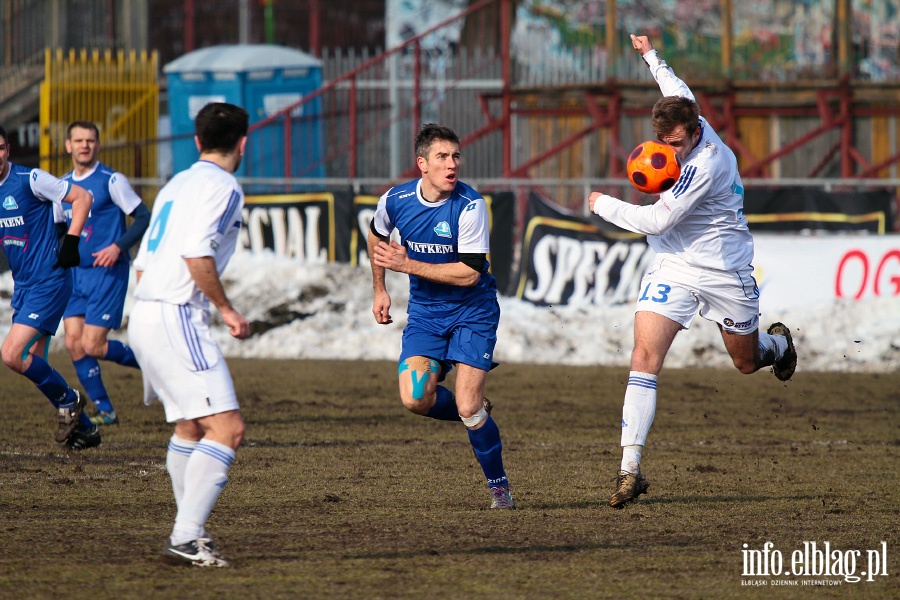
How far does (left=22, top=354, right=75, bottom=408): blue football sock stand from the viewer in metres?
9.26

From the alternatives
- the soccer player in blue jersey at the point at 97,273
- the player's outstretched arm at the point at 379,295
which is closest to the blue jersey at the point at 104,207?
the soccer player in blue jersey at the point at 97,273

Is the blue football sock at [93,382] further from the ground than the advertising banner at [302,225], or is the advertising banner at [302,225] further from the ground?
the advertising banner at [302,225]

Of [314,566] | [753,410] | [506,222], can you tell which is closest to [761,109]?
[506,222]

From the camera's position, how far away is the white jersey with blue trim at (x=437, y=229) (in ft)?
23.9

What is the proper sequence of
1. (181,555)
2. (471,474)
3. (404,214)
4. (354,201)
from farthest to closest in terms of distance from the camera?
(354,201)
(471,474)
(404,214)
(181,555)

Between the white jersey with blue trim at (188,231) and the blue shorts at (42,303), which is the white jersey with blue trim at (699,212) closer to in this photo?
the white jersey with blue trim at (188,231)

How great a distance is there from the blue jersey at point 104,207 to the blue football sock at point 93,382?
2.59 ft

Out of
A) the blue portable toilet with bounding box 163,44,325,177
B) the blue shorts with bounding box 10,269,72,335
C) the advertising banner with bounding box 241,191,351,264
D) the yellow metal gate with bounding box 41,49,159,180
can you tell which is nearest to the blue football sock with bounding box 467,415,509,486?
the blue shorts with bounding box 10,269,72,335

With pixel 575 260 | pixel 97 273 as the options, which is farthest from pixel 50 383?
pixel 575 260

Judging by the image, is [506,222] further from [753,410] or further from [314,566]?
[314,566]

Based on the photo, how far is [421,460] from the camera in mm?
8859

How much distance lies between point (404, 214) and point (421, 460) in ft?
6.80

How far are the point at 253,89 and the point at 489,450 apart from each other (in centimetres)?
1846

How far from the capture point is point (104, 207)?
10.7 m
